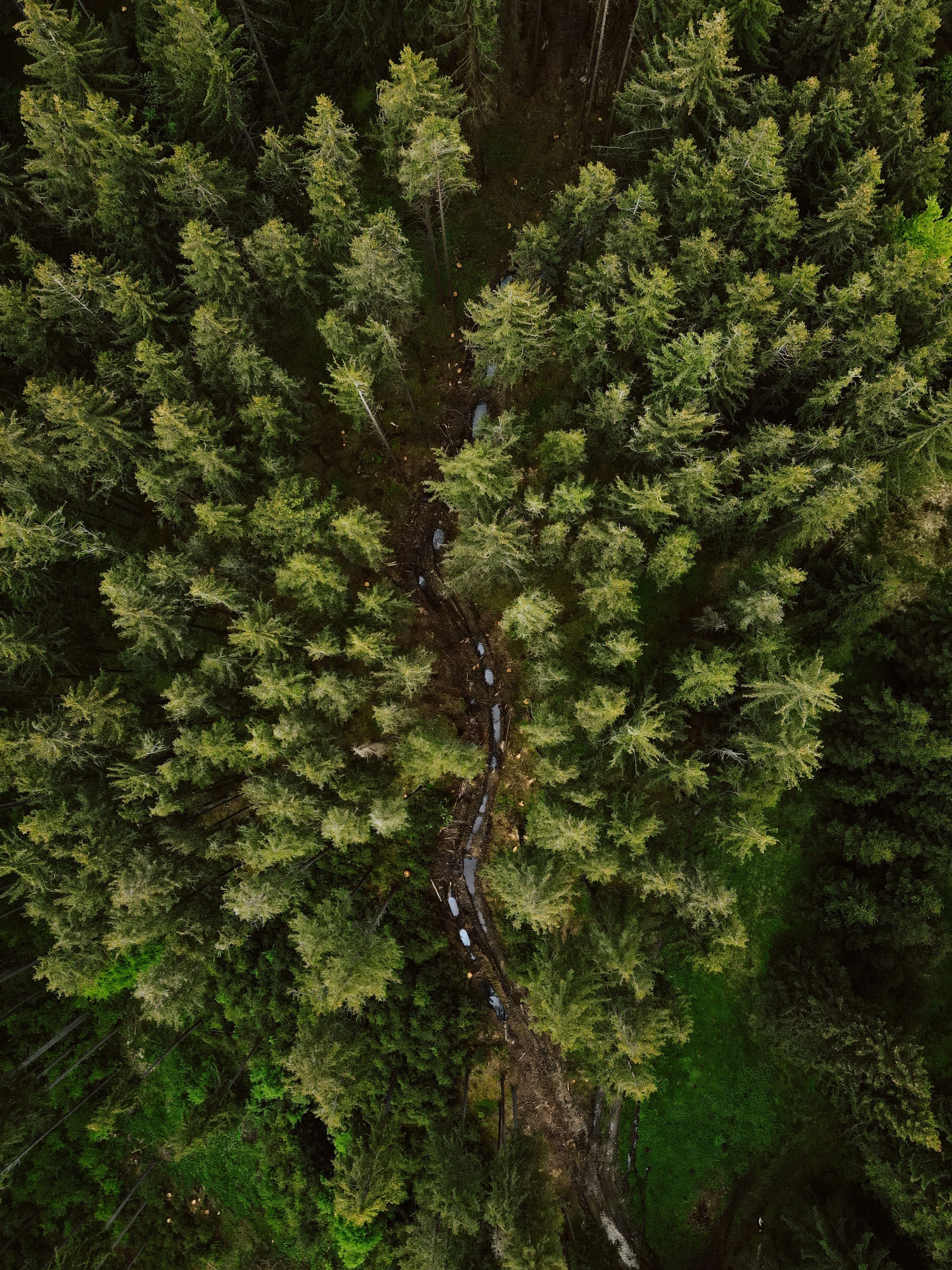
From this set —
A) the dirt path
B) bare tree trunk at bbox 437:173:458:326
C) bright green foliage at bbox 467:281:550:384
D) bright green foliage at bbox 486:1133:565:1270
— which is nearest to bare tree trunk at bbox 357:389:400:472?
the dirt path

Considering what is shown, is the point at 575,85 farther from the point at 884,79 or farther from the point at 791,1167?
the point at 791,1167

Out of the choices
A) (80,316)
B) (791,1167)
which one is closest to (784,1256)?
(791,1167)

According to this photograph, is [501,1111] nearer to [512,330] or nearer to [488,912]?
[488,912]

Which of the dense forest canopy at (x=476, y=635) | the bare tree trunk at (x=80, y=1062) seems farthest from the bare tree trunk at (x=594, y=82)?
the bare tree trunk at (x=80, y=1062)

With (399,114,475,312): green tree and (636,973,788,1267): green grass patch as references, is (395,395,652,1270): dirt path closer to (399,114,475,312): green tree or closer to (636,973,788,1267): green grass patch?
(636,973,788,1267): green grass patch

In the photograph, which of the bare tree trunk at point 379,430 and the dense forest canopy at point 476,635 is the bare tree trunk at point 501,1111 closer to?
the dense forest canopy at point 476,635

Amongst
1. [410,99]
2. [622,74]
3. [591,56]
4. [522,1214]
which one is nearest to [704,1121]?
[522,1214]

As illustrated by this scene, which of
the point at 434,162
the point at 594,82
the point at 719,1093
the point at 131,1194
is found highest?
the point at 594,82
